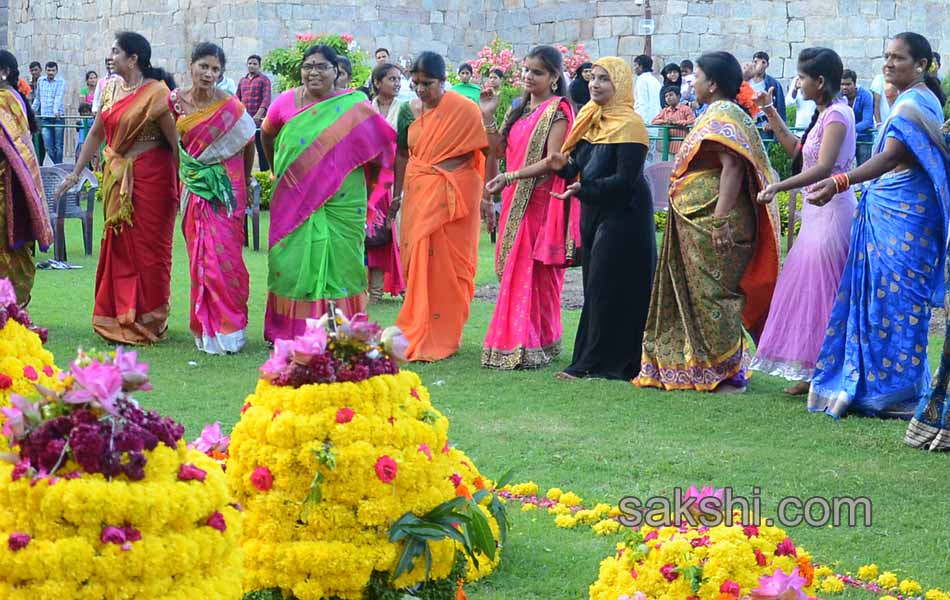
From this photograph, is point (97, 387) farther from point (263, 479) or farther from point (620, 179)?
point (620, 179)

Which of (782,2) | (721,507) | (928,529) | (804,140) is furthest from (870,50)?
(721,507)

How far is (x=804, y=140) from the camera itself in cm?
754

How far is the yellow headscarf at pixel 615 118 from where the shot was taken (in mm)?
7746

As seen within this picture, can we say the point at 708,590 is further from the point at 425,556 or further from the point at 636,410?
the point at 636,410

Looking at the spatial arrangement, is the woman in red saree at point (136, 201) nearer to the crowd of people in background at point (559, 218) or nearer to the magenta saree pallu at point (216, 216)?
the crowd of people in background at point (559, 218)

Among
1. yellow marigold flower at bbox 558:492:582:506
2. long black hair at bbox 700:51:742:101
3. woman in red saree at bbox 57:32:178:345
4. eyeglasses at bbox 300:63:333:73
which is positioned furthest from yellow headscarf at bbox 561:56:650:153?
yellow marigold flower at bbox 558:492:582:506

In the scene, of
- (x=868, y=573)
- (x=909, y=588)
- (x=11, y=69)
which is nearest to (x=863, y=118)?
(x=11, y=69)

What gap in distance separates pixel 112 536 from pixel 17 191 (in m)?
6.19

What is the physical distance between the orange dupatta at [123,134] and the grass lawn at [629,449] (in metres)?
0.89

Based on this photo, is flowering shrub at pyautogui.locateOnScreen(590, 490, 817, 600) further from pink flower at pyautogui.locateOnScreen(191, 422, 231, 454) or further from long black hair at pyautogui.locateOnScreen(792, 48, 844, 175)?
long black hair at pyautogui.locateOnScreen(792, 48, 844, 175)

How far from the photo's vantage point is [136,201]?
8.81m

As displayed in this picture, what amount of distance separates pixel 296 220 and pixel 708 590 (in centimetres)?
531

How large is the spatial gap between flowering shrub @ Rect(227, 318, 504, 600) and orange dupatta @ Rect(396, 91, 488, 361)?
14.7 feet

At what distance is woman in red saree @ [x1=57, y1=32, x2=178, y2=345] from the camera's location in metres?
8.66
